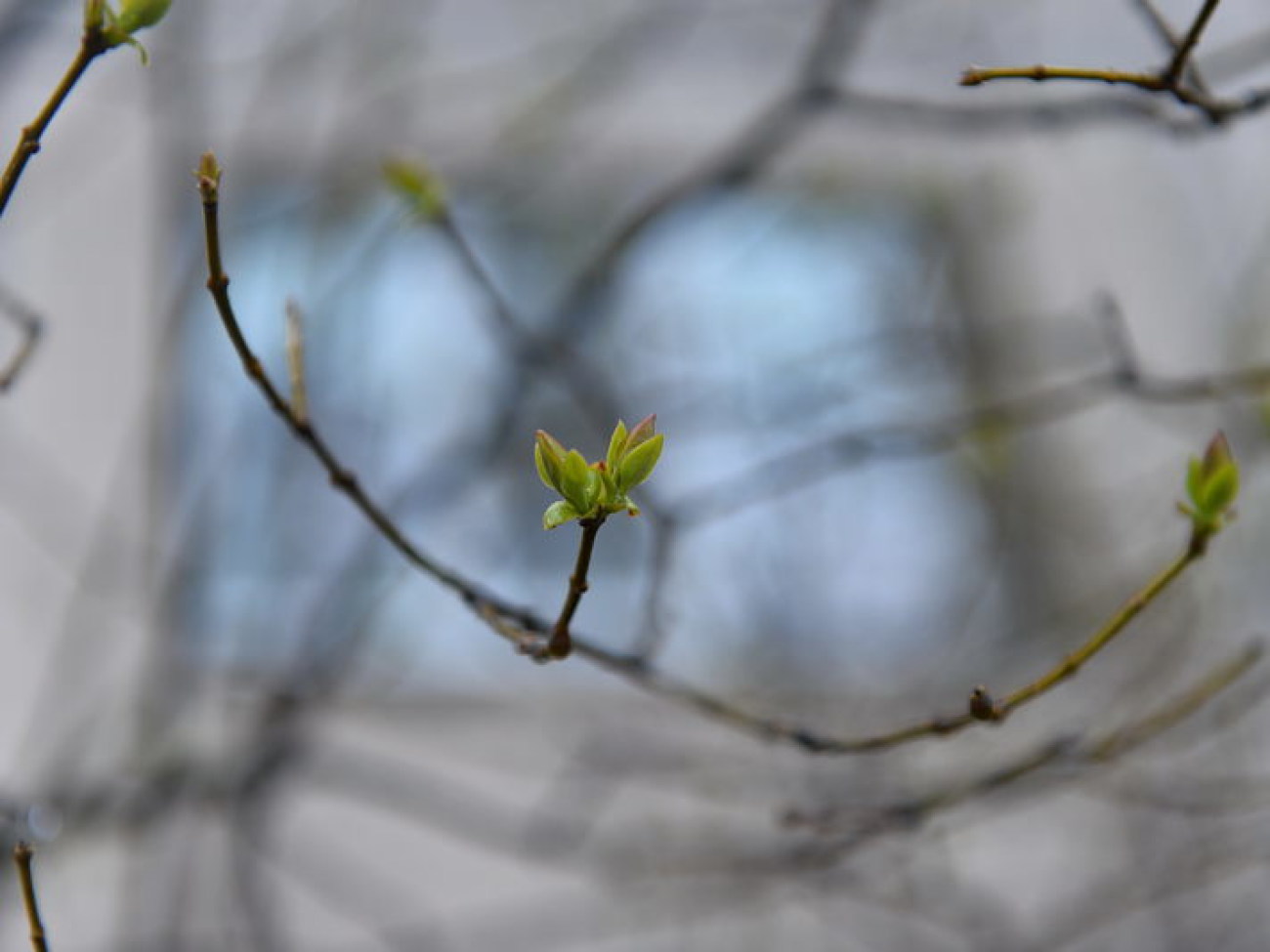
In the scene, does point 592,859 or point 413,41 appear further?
point 413,41

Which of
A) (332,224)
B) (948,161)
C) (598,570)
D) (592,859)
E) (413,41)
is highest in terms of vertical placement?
(413,41)

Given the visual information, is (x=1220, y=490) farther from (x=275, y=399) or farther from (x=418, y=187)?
(x=418, y=187)

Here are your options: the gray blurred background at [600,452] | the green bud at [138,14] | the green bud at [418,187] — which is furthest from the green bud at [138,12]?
the gray blurred background at [600,452]

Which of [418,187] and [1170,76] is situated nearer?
[1170,76]

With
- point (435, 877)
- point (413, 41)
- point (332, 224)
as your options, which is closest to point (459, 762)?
point (435, 877)

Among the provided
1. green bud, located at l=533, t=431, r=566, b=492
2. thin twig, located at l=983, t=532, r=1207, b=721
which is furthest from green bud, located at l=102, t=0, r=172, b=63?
thin twig, located at l=983, t=532, r=1207, b=721

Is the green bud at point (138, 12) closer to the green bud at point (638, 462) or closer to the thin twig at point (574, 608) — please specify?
the thin twig at point (574, 608)

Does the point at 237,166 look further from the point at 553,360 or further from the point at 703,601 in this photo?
the point at 553,360

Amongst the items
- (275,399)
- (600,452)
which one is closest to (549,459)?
(275,399)
